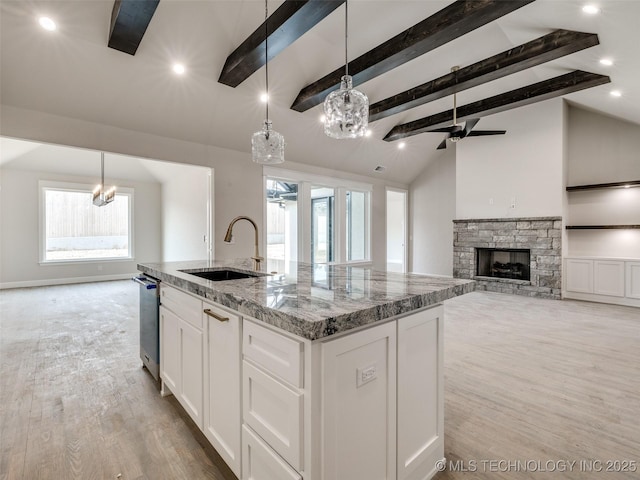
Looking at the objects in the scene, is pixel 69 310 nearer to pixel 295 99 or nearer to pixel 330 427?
pixel 295 99

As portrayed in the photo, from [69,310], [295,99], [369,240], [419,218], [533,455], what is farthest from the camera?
[419,218]

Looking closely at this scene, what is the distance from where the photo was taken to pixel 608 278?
208 inches

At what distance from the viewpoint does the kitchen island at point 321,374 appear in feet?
3.45

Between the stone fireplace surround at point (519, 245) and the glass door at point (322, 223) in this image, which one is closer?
the stone fireplace surround at point (519, 245)

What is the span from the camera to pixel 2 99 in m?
3.34

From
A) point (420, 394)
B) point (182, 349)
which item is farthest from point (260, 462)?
point (182, 349)

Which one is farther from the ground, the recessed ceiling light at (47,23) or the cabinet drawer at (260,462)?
the recessed ceiling light at (47,23)

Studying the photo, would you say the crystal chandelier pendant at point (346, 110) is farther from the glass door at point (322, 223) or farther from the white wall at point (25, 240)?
the white wall at point (25, 240)

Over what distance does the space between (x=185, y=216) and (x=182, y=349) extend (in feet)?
19.2

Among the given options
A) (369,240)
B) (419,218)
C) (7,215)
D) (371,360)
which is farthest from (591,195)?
(7,215)

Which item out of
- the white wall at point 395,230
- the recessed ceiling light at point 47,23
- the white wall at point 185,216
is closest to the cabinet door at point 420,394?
the recessed ceiling light at point 47,23

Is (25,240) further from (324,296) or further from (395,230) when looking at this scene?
(395,230)

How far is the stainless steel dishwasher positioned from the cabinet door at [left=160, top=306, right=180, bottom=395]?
10 cm

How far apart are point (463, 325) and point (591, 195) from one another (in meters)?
4.02
